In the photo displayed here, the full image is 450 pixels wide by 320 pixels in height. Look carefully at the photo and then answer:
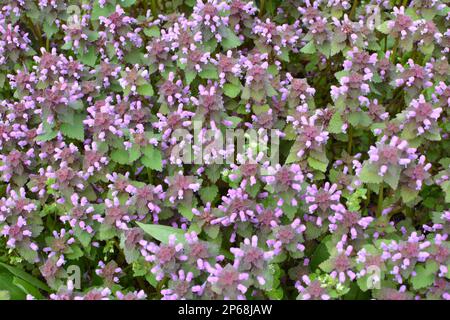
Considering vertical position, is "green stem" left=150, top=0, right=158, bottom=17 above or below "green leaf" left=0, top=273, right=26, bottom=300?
above

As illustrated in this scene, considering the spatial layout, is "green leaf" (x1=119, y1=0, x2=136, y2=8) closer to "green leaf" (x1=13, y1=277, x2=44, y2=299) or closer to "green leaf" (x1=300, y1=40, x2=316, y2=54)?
"green leaf" (x1=300, y1=40, x2=316, y2=54)

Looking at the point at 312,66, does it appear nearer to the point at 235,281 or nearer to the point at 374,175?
the point at 374,175

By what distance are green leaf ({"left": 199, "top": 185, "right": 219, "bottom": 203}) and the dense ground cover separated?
0.02 metres

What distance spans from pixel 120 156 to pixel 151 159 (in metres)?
0.32

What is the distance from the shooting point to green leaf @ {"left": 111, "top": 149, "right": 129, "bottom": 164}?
5090 millimetres

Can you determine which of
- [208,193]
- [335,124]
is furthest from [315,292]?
[335,124]

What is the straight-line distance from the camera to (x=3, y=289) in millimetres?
4898

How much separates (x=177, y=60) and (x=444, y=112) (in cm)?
237

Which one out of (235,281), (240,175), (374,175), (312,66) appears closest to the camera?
(235,281)

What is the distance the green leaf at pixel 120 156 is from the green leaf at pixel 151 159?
192 mm

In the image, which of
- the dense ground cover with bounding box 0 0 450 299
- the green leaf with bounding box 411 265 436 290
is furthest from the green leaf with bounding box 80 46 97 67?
the green leaf with bounding box 411 265 436 290

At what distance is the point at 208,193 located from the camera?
5035 millimetres

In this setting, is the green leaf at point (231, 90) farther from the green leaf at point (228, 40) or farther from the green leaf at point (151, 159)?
the green leaf at point (151, 159)
